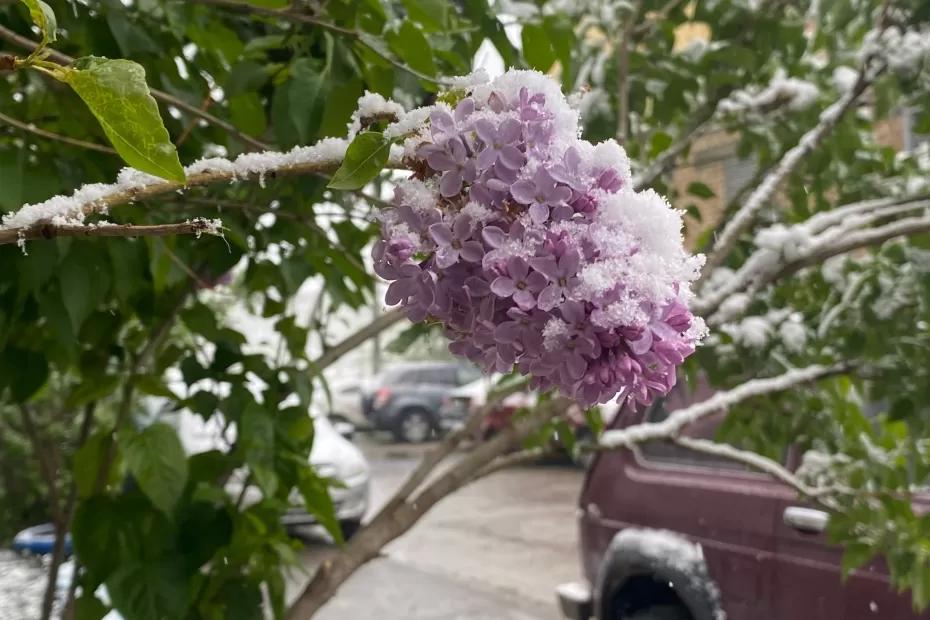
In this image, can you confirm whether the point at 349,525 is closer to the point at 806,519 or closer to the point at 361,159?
the point at 806,519

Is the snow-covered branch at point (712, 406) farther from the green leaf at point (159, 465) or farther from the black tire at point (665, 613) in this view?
the black tire at point (665, 613)

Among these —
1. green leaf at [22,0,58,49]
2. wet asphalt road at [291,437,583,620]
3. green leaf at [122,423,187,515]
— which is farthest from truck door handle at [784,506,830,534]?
green leaf at [22,0,58,49]

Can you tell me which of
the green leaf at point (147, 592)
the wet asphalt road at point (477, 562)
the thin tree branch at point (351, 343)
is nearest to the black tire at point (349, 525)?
the wet asphalt road at point (477, 562)

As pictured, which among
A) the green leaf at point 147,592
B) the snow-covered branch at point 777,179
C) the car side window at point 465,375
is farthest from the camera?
the car side window at point 465,375

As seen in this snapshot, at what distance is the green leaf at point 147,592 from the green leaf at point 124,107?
3.58 feet

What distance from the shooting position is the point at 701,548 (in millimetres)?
3605

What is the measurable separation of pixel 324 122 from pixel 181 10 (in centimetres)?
40

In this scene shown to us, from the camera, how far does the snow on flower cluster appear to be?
71cm

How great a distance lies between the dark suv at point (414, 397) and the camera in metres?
17.5

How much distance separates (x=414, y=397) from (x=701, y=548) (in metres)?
14.1

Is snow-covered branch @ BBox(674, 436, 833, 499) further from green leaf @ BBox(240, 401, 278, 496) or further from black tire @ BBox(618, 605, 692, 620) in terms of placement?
black tire @ BBox(618, 605, 692, 620)

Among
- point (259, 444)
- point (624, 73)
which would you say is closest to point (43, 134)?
point (259, 444)

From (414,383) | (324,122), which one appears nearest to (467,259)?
(324,122)

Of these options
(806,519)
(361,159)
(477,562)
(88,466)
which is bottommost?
(477,562)
